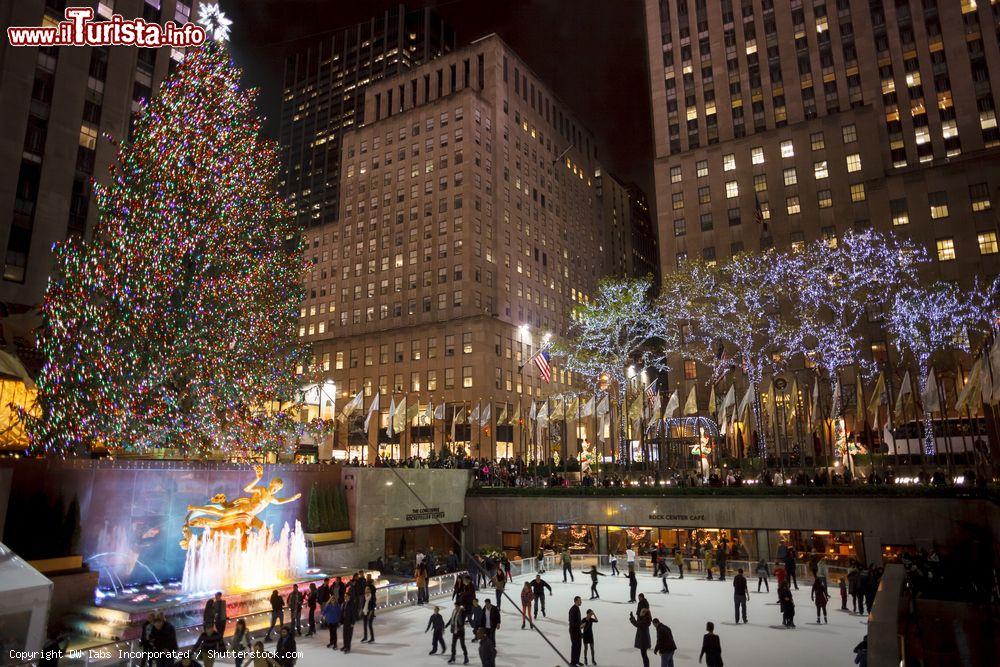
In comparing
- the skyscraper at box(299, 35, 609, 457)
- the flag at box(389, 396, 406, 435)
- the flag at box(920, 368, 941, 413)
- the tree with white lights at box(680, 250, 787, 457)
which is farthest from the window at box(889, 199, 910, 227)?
the flag at box(389, 396, 406, 435)

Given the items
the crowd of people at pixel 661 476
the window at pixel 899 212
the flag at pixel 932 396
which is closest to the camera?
→ the flag at pixel 932 396

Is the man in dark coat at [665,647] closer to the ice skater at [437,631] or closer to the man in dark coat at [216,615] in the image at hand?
the ice skater at [437,631]

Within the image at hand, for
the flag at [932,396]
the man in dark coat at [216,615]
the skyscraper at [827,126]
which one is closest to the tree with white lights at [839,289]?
the skyscraper at [827,126]

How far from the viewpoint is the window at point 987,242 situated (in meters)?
56.1

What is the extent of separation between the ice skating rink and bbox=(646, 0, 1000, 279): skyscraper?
1872 inches

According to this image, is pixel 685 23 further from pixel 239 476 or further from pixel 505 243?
pixel 239 476

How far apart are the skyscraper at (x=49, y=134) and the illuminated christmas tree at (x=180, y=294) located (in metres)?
14.3

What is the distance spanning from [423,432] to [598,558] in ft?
134

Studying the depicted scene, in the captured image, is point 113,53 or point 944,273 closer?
point 113,53

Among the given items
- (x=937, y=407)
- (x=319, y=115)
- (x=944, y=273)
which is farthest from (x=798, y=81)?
(x=319, y=115)

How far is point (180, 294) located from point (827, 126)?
63807mm

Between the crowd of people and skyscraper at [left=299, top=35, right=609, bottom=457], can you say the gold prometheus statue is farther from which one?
skyscraper at [left=299, top=35, right=609, bottom=457]

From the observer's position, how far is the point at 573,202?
9750 cm

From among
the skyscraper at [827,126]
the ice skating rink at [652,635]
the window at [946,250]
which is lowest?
the ice skating rink at [652,635]
